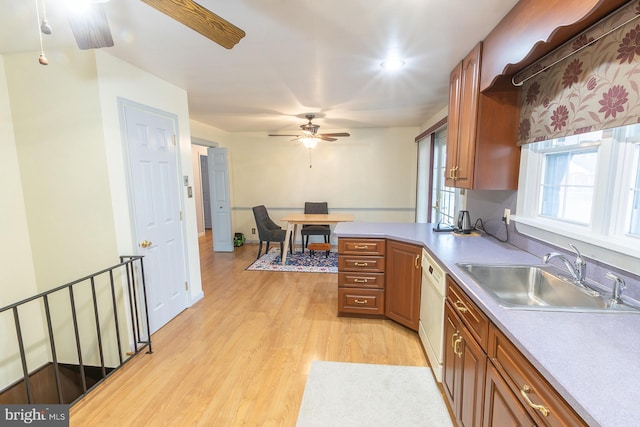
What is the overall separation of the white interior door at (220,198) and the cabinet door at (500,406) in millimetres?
4975

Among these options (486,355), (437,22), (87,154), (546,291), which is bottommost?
(486,355)

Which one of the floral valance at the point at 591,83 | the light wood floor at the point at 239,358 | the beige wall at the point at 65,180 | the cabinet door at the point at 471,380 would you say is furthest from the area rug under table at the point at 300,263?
the floral valance at the point at 591,83

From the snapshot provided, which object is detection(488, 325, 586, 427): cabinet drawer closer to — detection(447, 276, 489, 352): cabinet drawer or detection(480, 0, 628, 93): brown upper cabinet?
detection(447, 276, 489, 352): cabinet drawer

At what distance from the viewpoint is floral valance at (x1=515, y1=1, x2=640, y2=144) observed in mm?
1118

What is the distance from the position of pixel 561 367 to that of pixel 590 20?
1444 millimetres

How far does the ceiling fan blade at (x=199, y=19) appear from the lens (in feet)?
3.63

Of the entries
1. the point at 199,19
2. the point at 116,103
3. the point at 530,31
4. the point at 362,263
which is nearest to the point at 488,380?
the point at 362,263

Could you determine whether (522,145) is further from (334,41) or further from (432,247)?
(334,41)

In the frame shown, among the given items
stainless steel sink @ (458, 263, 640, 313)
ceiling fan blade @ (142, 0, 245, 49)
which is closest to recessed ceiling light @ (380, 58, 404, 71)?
→ ceiling fan blade @ (142, 0, 245, 49)

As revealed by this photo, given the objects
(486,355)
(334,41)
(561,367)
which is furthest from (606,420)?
(334,41)

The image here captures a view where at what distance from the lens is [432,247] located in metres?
2.11

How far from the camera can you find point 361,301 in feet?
9.08

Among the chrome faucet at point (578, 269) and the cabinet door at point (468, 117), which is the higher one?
the cabinet door at point (468, 117)

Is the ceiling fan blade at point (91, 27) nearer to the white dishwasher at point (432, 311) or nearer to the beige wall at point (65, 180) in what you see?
the beige wall at point (65, 180)
